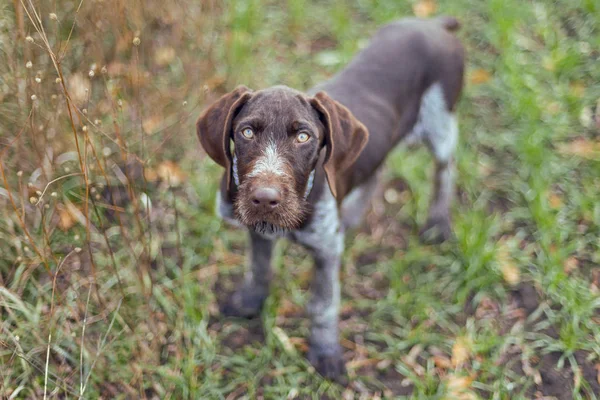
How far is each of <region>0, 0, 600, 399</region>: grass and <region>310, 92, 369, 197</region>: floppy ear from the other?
92 cm

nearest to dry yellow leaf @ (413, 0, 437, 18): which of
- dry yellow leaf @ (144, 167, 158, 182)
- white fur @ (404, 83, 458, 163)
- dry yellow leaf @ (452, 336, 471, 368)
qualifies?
white fur @ (404, 83, 458, 163)

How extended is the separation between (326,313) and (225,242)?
1.10 metres

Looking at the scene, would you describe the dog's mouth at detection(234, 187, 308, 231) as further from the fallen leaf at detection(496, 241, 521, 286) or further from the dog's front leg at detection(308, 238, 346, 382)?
the fallen leaf at detection(496, 241, 521, 286)

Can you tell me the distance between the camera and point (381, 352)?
12.9 ft

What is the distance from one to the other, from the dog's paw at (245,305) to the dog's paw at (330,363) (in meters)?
0.48

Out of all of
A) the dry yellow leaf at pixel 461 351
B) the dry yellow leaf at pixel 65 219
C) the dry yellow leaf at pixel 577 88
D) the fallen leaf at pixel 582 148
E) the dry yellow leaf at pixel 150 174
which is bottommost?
the dry yellow leaf at pixel 461 351

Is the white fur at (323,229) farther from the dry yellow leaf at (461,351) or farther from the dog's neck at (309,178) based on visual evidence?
the dry yellow leaf at (461,351)

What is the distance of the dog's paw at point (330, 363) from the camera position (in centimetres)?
375

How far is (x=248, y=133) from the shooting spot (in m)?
3.00

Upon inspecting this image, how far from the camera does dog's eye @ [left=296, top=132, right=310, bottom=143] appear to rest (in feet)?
9.82

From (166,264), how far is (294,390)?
130 cm

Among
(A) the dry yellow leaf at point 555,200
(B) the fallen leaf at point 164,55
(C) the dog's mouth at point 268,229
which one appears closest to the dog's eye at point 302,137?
(C) the dog's mouth at point 268,229

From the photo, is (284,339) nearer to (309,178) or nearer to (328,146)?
(309,178)

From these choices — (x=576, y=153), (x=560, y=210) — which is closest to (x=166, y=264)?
(x=560, y=210)
